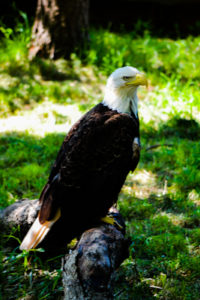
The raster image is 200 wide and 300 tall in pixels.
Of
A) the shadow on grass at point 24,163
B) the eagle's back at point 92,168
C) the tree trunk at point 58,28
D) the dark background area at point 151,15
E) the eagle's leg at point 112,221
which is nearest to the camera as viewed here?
the eagle's back at point 92,168

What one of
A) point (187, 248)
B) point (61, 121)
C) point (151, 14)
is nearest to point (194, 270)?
point (187, 248)

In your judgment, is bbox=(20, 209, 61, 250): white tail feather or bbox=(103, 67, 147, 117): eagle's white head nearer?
bbox=(20, 209, 61, 250): white tail feather

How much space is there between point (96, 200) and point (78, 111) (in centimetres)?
278

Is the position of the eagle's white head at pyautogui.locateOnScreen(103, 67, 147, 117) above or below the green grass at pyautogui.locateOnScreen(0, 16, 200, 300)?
above

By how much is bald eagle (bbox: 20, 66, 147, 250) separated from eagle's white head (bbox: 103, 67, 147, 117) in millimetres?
153

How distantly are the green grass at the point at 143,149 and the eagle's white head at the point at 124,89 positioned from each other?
3.73 ft

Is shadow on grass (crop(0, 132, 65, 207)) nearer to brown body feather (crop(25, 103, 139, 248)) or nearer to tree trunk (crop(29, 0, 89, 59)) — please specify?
brown body feather (crop(25, 103, 139, 248))

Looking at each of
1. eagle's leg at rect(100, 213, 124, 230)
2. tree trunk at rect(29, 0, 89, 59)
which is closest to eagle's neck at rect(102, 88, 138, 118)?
eagle's leg at rect(100, 213, 124, 230)

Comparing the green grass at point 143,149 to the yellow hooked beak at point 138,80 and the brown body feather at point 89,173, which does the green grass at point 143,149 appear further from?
the yellow hooked beak at point 138,80

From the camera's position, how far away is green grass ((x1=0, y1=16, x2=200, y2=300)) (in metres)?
2.88

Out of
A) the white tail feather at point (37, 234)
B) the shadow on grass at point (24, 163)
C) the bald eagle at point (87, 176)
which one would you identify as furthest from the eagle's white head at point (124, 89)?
the shadow on grass at point (24, 163)

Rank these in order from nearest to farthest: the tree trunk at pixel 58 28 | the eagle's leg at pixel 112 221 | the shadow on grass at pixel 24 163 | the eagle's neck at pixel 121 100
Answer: the eagle's leg at pixel 112 221 → the eagle's neck at pixel 121 100 → the shadow on grass at pixel 24 163 → the tree trunk at pixel 58 28

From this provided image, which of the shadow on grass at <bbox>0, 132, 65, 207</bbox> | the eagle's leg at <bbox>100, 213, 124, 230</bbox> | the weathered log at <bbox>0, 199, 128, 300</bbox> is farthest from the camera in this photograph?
the shadow on grass at <bbox>0, 132, 65, 207</bbox>

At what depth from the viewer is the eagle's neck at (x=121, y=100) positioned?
10.1 feet
